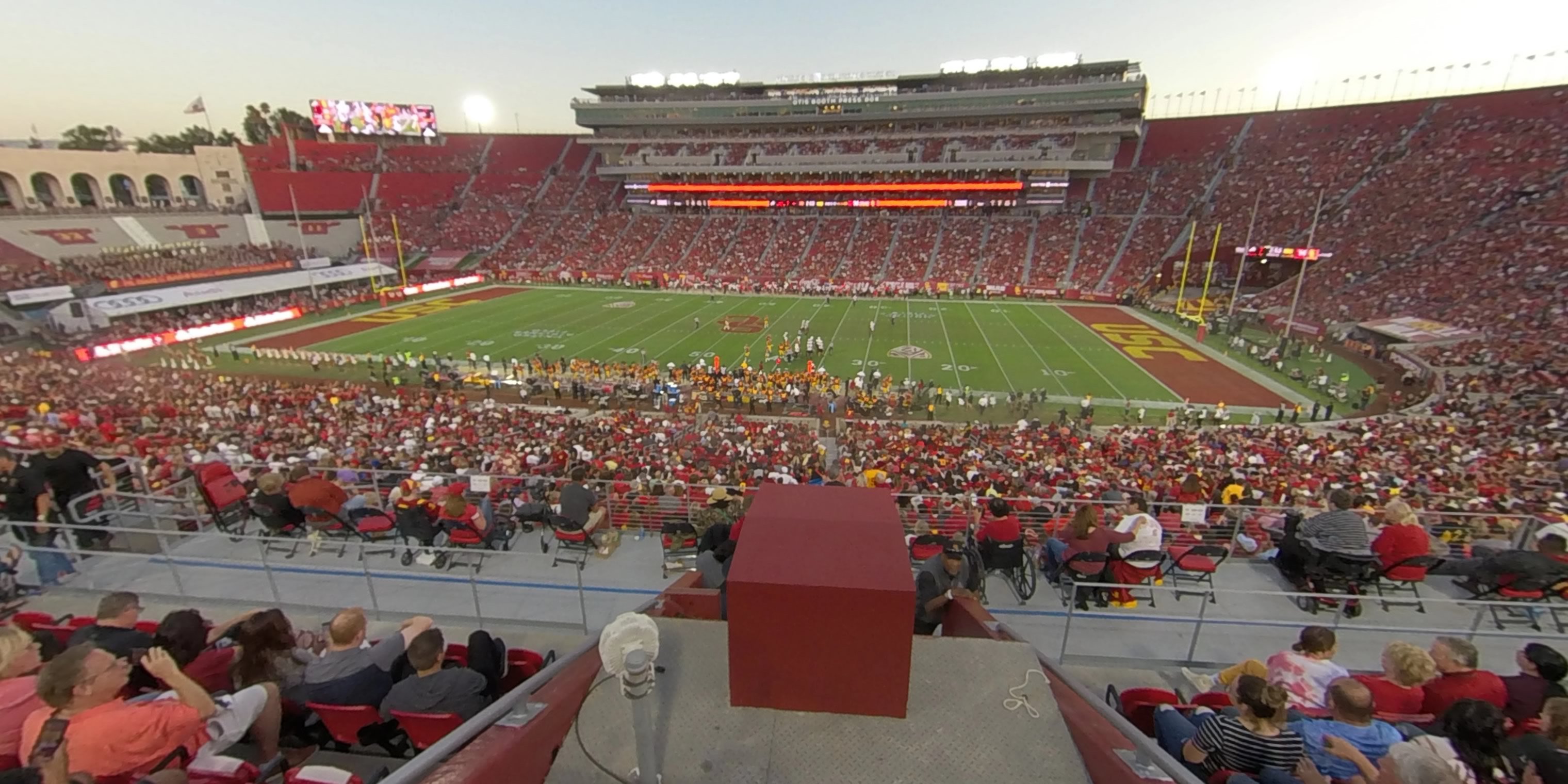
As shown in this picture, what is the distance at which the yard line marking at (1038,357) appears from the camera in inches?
1097

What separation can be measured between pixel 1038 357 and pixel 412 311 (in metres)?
40.7

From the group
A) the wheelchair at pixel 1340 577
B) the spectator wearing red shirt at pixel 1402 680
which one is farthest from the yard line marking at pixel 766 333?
the spectator wearing red shirt at pixel 1402 680

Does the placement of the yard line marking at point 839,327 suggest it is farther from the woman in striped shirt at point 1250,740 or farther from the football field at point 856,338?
the woman in striped shirt at point 1250,740

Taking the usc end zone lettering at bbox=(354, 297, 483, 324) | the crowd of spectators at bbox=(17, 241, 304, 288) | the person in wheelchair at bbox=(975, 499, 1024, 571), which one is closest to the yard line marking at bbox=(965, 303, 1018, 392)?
the person in wheelchair at bbox=(975, 499, 1024, 571)

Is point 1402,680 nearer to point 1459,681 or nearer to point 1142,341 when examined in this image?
point 1459,681

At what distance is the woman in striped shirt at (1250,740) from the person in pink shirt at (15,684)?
6.34m

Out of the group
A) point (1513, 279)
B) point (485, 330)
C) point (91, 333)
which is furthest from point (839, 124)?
point (91, 333)

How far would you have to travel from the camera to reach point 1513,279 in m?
30.4

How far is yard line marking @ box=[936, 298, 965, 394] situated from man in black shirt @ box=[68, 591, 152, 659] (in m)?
25.0

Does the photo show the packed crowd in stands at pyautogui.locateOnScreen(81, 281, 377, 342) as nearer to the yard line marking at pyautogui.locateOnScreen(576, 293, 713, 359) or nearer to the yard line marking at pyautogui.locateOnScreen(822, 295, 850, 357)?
the yard line marking at pyautogui.locateOnScreen(576, 293, 713, 359)

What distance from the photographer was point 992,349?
1346 inches

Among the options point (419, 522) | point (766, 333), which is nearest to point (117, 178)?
point (766, 333)

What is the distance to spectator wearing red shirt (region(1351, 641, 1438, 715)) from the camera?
417 centimetres

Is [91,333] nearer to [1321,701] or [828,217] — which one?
[1321,701]
